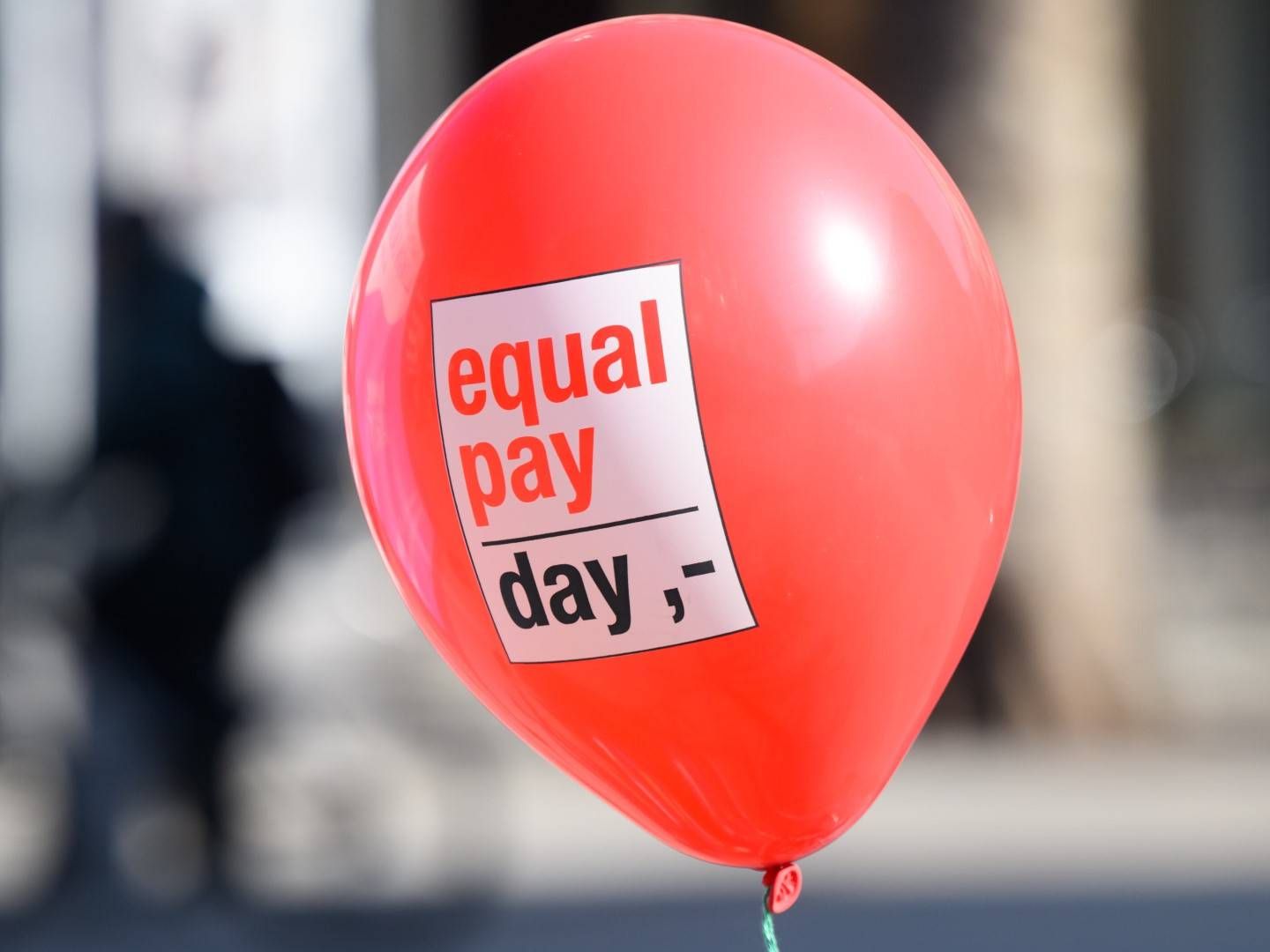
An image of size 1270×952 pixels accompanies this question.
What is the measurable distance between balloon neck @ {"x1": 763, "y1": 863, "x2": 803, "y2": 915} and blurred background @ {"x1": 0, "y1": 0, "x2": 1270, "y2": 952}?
235 centimetres

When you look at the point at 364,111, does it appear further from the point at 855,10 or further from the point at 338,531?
the point at 855,10

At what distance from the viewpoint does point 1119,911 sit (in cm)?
370

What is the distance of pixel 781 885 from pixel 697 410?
349 millimetres

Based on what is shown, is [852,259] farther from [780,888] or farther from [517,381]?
[780,888]

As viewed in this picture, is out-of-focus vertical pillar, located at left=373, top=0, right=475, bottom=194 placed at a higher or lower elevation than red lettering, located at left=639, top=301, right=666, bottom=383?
higher

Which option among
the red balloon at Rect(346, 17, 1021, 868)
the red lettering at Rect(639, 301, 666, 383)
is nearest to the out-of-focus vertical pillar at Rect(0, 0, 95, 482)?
the red balloon at Rect(346, 17, 1021, 868)

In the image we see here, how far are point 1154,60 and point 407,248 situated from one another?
27.8 feet

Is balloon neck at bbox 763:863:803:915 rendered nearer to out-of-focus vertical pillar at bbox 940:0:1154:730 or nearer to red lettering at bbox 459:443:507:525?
red lettering at bbox 459:443:507:525

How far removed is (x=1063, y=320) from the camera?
4.82 metres

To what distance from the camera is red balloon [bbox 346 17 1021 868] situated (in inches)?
42.3

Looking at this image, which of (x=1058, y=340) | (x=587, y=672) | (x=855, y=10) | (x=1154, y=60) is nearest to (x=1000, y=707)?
(x=1058, y=340)

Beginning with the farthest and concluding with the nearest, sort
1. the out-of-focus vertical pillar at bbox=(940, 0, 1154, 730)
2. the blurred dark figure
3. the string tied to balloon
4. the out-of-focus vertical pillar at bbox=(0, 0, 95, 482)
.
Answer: the out-of-focus vertical pillar at bbox=(0, 0, 95, 482), the out-of-focus vertical pillar at bbox=(940, 0, 1154, 730), the blurred dark figure, the string tied to balloon

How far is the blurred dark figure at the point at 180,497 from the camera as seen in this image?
346 cm

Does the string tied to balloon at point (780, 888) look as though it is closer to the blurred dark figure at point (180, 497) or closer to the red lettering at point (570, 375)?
the red lettering at point (570, 375)
